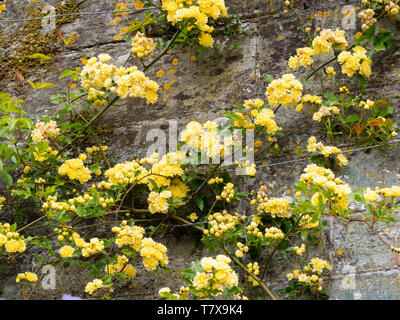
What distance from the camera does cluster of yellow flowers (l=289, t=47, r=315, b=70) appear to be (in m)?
2.28

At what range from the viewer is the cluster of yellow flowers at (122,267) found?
2.05 meters

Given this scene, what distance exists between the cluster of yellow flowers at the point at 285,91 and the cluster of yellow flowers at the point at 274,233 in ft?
1.94

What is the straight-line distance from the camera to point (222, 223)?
76.4 inches

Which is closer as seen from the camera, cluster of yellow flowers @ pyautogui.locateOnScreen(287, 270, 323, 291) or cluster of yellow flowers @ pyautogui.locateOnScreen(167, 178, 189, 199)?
cluster of yellow flowers @ pyautogui.locateOnScreen(287, 270, 323, 291)

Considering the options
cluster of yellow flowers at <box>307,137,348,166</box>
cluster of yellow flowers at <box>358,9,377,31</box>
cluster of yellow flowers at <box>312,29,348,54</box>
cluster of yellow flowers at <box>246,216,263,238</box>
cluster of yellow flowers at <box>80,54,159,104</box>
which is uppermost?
cluster of yellow flowers at <box>358,9,377,31</box>

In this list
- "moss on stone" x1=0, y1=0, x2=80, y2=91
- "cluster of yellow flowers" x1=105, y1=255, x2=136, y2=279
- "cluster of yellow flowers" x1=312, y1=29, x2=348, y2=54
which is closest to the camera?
"cluster of yellow flowers" x1=105, y1=255, x2=136, y2=279

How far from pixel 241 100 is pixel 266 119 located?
33cm

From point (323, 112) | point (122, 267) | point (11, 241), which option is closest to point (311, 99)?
point (323, 112)

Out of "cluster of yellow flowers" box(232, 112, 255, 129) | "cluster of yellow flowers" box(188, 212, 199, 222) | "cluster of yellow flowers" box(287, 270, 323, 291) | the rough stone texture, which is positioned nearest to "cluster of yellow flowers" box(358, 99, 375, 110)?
the rough stone texture

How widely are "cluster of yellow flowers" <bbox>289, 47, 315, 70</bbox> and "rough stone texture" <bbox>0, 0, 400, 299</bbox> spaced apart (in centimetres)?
14

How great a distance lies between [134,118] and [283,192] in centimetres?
90

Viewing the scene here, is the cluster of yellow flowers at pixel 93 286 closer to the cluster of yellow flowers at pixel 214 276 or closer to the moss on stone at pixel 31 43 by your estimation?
the cluster of yellow flowers at pixel 214 276

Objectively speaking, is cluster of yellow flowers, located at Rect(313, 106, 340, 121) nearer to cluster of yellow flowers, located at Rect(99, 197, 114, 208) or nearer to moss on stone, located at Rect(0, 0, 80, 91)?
cluster of yellow flowers, located at Rect(99, 197, 114, 208)
